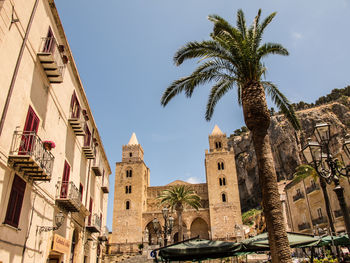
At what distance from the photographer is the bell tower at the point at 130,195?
46.4 metres

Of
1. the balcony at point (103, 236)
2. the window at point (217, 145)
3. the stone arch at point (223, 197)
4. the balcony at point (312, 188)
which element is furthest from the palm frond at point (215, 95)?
the window at point (217, 145)

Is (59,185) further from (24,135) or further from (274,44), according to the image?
(274,44)

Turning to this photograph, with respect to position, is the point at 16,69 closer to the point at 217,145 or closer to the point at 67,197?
the point at 67,197

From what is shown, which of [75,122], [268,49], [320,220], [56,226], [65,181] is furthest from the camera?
[320,220]

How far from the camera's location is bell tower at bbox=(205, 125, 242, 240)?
44.8 metres

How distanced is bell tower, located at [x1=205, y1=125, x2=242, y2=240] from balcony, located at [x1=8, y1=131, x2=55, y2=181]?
3953 cm

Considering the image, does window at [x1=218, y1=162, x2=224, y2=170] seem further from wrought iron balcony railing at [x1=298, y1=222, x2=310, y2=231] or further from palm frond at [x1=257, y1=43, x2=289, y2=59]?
palm frond at [x1=257, y1=43, x2=289, y2=59]

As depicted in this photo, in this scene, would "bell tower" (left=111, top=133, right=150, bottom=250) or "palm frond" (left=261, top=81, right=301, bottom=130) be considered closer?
"palm frond" (left=261, top=81, right=301, bottom=130)

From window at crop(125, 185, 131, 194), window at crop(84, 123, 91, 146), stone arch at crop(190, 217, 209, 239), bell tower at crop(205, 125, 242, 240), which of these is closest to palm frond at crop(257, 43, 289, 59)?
window at crop(84, 123, 91, 146)

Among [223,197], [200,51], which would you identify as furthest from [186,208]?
[200,51]

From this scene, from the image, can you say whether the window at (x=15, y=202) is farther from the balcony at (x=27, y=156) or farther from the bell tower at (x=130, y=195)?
the bell tower at (x=130, y=195)

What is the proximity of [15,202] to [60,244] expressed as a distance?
148 inches

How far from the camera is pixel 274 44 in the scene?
10250 mm

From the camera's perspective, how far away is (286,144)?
2325 inches
